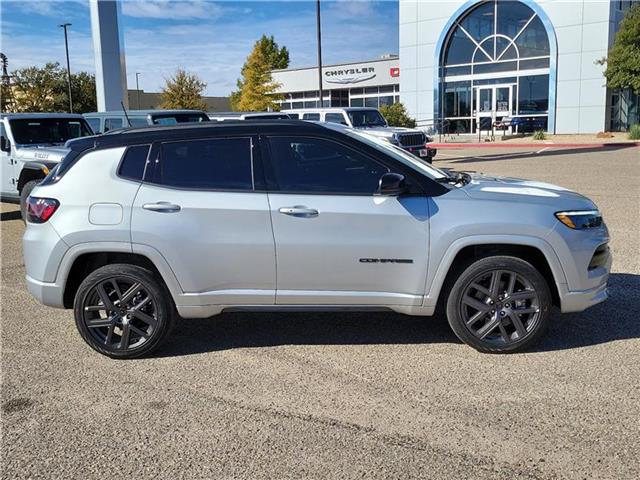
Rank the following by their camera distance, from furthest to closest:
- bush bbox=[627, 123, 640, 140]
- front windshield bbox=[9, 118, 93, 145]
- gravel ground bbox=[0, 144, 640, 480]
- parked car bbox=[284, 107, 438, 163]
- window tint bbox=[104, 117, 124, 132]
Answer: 1. bush bbox=[627, 123, 640, 140]
2. parked car bbox=[284, 107, 438, 163]
3. window tint bbox=[104, 117, 124, 132]
4. front windshield bbox=[9, 118, 93, 145]
5. gravel ground bbox=[0, 144, 640, 480]

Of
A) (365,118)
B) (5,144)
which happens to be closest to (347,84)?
(365,118)

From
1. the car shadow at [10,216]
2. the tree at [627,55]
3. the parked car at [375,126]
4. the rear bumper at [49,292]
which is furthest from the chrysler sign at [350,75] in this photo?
the rear bumper at [49,292]

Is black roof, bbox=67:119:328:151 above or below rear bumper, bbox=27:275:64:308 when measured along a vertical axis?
above

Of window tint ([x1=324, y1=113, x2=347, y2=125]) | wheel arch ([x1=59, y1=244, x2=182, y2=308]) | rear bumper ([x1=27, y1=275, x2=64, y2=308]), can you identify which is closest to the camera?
wheel arch ([x1=59, y1=244, x2=182, y2=308])

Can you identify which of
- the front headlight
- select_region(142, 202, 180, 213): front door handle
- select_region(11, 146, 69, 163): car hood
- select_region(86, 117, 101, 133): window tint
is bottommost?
the front headlight

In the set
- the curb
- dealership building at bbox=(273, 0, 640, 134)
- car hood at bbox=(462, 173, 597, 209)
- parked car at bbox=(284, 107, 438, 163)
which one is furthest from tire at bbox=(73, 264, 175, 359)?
dealership building at bbox=(273, 0, 640, 134)

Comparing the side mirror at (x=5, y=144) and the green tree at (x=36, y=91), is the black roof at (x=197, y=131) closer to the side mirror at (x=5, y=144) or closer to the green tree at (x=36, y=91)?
the side mirror at (x=5, y=144)

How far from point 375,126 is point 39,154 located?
446 inches

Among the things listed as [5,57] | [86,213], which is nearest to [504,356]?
[86,213]

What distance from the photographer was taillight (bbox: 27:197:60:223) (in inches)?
192

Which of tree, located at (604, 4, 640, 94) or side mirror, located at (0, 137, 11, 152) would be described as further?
tree, located at (604, 4, 640, 94)

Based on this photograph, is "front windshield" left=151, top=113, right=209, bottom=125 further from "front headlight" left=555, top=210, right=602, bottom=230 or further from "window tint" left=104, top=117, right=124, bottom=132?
"front headlight" left=555, top=210, right=602, bottom=230

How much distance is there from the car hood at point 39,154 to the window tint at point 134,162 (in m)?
5.94

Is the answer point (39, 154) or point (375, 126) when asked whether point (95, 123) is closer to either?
point (39, 154)
